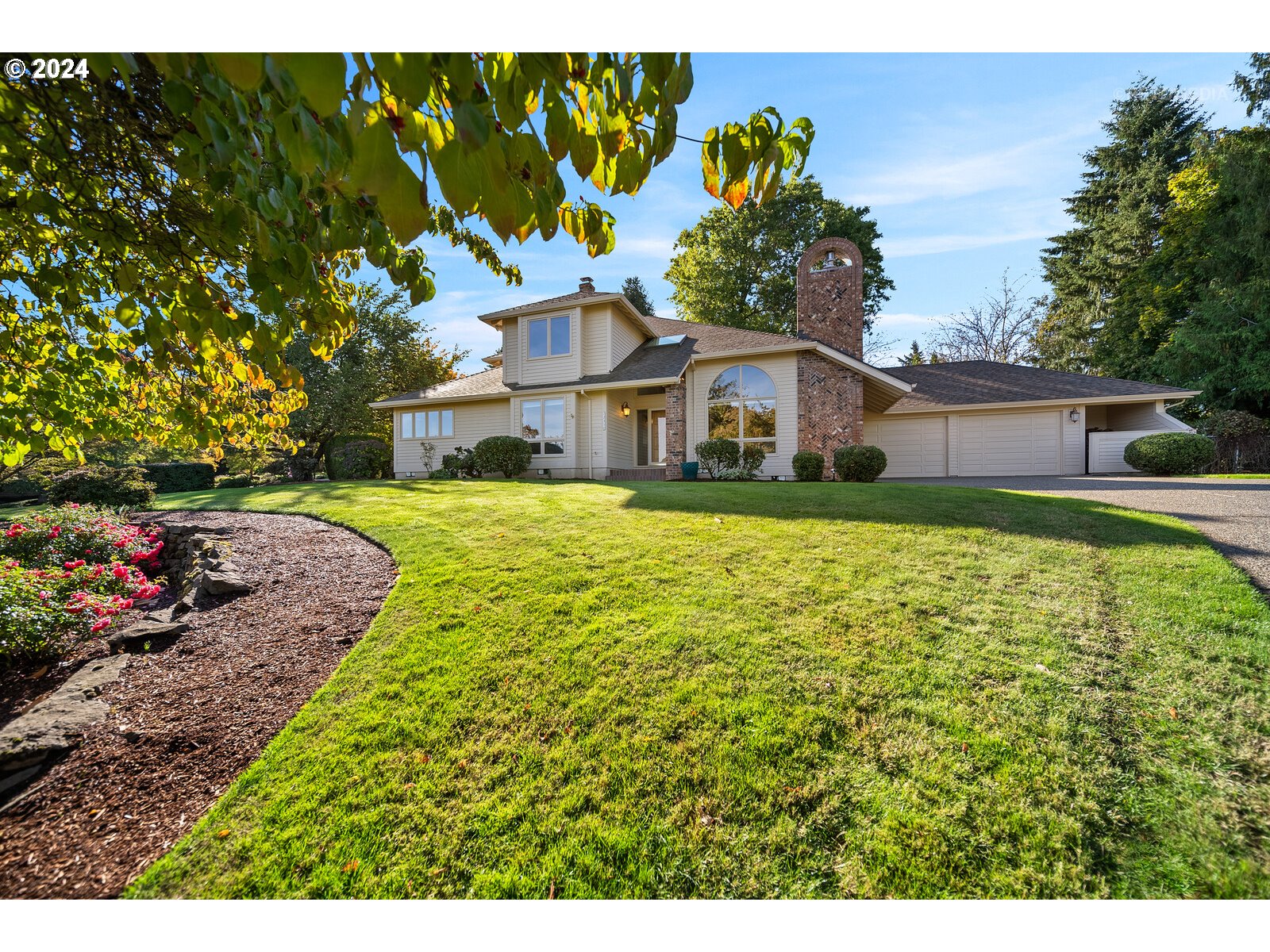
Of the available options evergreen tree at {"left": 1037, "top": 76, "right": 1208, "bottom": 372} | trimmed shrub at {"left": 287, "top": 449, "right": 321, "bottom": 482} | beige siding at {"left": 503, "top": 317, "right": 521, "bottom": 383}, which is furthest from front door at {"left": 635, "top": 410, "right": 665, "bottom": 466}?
evergreen tree at {"left": 1037, "top": 76, "right": 1208, "bottom": 372}

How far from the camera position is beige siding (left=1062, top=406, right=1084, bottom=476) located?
1543cm

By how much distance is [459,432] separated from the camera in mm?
17297

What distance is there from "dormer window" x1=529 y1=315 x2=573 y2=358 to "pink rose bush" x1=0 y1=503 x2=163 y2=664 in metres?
11.0

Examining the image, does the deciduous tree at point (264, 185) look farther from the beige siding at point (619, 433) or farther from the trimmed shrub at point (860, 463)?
the beige siding at point (619, 433)

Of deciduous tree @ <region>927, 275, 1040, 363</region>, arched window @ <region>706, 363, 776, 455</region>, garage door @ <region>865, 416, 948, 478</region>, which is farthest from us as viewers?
deciduous tree @ <region>927, 275, 1040, 363</region>

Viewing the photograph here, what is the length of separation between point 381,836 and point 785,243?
2929cm

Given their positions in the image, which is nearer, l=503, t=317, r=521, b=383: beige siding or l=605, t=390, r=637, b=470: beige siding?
l=605, t=390, r=637, b=470: beige siding

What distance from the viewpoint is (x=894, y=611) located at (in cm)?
371

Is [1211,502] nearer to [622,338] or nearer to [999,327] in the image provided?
[622,338]

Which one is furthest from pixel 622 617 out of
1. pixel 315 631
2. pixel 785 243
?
pixel 785 243

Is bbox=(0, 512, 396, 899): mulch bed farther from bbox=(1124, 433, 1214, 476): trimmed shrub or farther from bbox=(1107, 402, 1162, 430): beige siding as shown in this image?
bbox=(1107, 402, 1162, 430): beige siding

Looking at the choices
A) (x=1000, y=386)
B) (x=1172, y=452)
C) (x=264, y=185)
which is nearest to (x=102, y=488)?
(x=264, y=185)

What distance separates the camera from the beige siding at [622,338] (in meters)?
15.6

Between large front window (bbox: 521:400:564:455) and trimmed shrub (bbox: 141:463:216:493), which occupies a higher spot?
large front window (bbox: 521:400:564:455)
